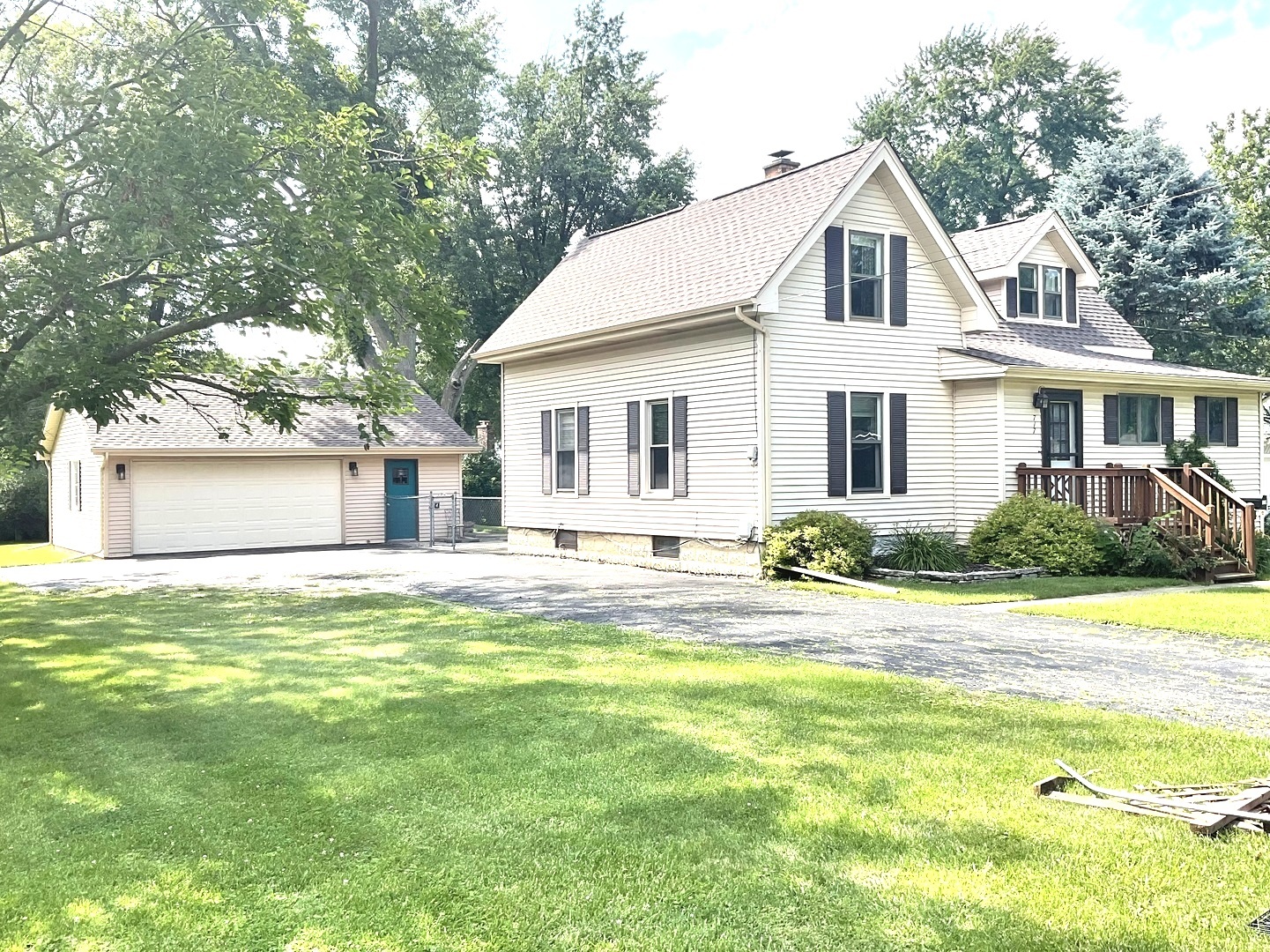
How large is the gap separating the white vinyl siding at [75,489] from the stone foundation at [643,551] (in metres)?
10.3

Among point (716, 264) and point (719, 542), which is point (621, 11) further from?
point (719, 542)

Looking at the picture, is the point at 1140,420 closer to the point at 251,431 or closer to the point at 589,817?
the point at 589,817

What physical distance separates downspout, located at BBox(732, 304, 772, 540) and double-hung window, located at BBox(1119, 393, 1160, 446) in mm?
8096

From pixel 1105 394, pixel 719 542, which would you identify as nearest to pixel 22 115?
pixel 719 542

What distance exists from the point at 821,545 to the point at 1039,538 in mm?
3757

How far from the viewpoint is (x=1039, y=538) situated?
1625 cm

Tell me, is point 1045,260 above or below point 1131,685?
above

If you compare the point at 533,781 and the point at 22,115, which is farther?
the point at 22,115

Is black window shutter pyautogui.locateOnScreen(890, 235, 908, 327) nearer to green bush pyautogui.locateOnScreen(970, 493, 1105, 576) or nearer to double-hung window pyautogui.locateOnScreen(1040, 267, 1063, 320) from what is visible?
green bush pyautogui.locateOnScreen(970, 493, 1105, 576)

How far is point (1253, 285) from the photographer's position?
31.7 m

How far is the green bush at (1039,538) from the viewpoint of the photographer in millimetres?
15906

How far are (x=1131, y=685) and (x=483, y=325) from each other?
109 ft

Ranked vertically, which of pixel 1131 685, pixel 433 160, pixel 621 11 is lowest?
pixel 1131 685

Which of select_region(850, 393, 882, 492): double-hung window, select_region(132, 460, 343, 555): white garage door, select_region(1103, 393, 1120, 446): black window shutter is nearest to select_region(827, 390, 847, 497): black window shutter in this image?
select_region(850, 393, 882, 492): double-hung window
